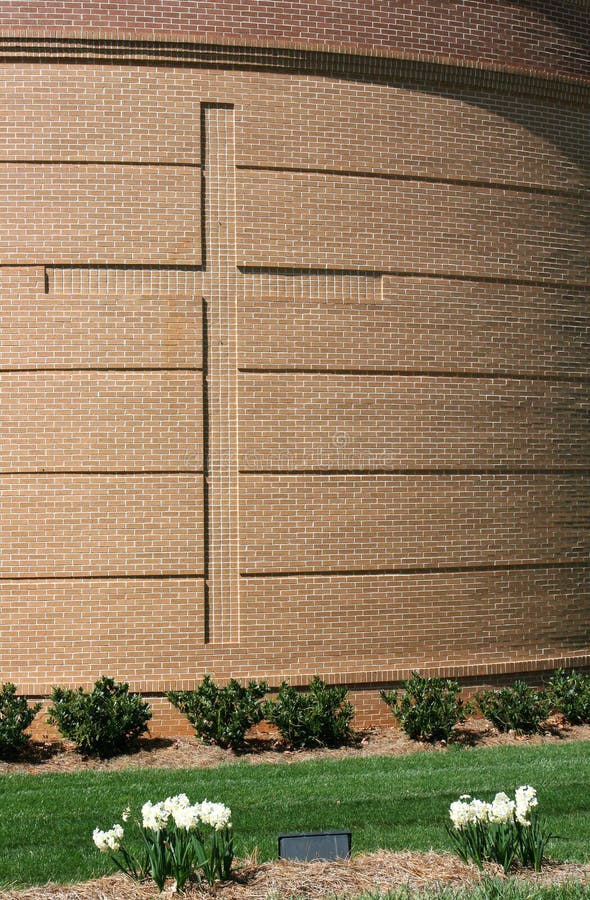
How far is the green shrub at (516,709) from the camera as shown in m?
12.4

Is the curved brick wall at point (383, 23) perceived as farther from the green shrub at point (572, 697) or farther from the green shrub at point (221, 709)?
the green shrub at point (572, 697)

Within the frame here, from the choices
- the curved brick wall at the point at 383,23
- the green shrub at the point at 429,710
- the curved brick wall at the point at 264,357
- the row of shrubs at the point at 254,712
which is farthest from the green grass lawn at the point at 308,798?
the curved brick wall at the point at 383,23

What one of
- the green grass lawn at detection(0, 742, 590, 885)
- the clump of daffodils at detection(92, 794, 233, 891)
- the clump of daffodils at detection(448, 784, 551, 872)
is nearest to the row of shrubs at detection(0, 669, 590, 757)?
the green grass lawn at detection(0, 742, 590, 885)

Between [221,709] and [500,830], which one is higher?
[221,709]

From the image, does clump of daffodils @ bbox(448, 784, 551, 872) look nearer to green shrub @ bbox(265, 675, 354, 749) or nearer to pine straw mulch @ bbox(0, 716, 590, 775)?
pine straw mulch @ bbox(0, 716, 590, 775)

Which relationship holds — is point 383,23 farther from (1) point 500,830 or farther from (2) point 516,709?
(1) point 500,830

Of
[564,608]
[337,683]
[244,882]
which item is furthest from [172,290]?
[244,882]

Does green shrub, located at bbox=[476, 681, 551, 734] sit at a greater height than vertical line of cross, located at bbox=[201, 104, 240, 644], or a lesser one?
lesser

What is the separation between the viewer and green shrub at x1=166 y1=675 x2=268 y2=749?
Answer: 1128 cm

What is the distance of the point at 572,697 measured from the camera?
12.8m

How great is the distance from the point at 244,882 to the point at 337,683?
249 inches

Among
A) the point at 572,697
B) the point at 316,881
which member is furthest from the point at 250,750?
the point at 316,881

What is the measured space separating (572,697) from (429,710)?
2100 mm

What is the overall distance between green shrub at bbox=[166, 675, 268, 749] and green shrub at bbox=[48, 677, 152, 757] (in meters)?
0.49
